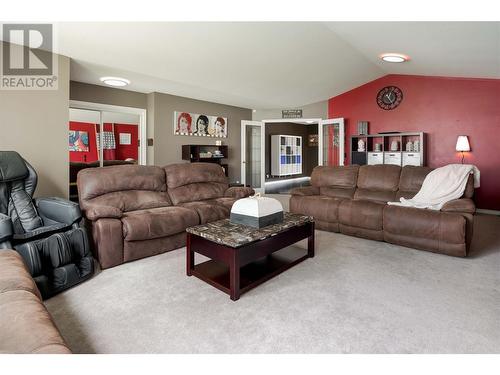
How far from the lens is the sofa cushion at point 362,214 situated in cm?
354

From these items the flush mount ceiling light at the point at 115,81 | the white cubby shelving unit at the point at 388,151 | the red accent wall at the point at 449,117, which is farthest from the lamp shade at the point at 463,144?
the flush mount ceiling light at the point at 115,81

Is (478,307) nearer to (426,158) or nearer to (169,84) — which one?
(426,158)

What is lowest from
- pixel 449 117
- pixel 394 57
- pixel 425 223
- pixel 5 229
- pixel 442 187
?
pixel 425 223

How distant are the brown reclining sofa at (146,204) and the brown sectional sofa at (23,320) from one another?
43.9 inches

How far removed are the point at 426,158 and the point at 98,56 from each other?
18.9 feet

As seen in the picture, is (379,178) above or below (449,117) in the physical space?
below

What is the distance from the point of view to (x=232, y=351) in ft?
5.28

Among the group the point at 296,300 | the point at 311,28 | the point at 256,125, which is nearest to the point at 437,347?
the point at 296,300

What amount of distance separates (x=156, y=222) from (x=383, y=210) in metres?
2.52

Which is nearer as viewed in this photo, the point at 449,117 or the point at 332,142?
the point at 449,117

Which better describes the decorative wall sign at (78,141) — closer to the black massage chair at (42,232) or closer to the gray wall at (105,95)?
Answer: the gray wall at (105,95)

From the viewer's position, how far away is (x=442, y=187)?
11.5ft

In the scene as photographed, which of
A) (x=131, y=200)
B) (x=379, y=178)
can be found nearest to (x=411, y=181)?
(x=379, y=178)

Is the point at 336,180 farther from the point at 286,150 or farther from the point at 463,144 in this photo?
the point at 286,150
